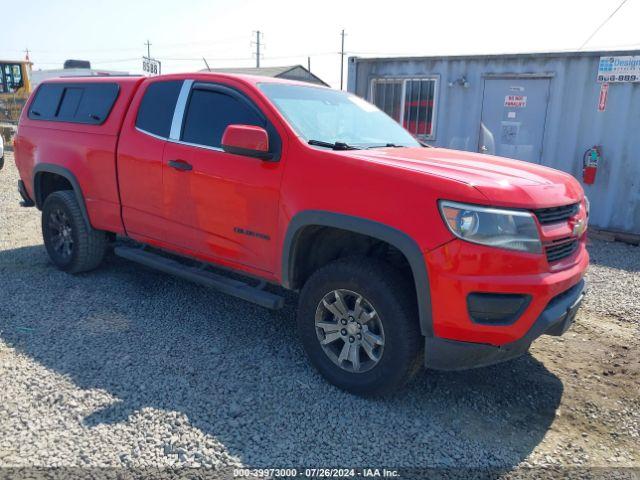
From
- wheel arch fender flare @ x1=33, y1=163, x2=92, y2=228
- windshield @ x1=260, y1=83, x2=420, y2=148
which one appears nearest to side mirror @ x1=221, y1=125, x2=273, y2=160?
windshield @ x1=260, y1=83, x2=420, y2=148

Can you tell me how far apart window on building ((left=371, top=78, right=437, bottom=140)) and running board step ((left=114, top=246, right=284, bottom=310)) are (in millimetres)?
6126

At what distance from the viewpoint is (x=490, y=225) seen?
2777mm

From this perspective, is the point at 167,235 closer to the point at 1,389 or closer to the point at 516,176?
the point at 1,389

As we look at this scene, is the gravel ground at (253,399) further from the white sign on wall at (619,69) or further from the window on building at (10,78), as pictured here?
the window on building at (10,78)

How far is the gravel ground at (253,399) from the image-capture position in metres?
2.82

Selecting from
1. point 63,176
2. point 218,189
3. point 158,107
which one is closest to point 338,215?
point 218,189

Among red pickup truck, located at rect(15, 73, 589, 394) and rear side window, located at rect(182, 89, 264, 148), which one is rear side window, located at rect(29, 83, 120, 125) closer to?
red pickup truck, located at rect(15, 73, 589, 394)

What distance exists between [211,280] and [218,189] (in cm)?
72

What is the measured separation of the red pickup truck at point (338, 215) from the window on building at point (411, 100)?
5.04 m

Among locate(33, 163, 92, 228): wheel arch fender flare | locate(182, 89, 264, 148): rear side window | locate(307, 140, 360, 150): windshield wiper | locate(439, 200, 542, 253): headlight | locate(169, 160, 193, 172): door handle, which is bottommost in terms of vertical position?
locate(33, 163, 92, 228): wheel arch fender flare

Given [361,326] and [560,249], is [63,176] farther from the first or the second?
[560,249]

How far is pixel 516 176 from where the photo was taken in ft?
10.4

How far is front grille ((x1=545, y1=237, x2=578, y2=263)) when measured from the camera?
2957 mm

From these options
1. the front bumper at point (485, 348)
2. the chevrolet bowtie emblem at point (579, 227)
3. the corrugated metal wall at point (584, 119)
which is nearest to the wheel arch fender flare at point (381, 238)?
the front bumper at point (485, 348)
